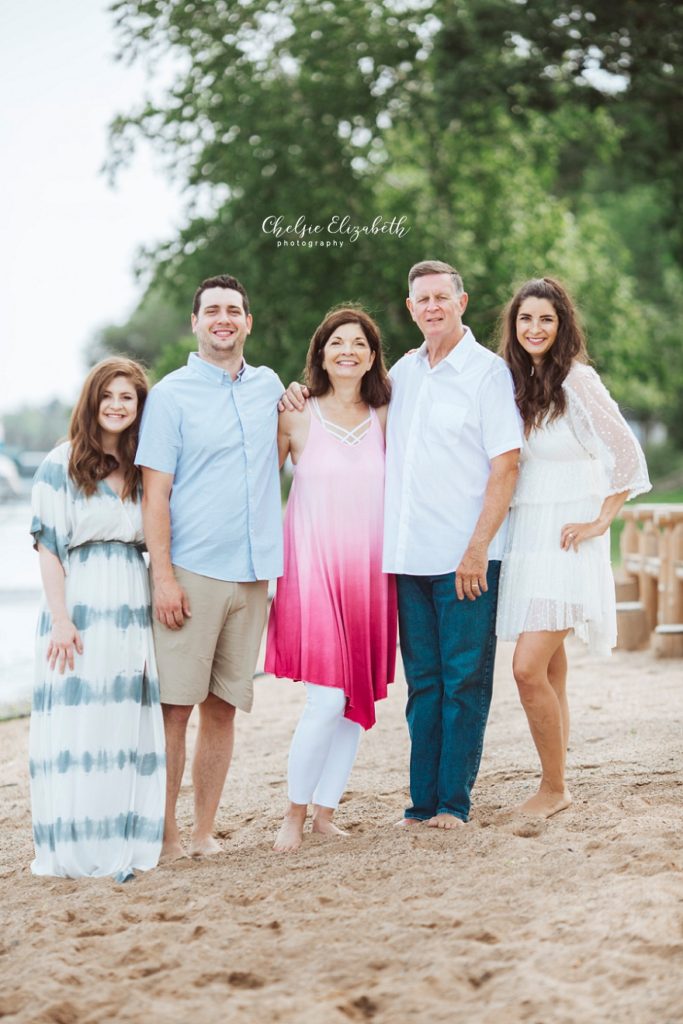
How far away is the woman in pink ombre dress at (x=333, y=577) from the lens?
4652 mm

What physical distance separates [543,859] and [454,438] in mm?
1609

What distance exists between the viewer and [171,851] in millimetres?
4637

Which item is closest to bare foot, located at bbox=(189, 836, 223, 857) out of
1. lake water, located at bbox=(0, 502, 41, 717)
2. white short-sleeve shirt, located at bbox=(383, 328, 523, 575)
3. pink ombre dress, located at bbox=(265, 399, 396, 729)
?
pink ombre dress, located at bbox=(265, 399, 396, 729)

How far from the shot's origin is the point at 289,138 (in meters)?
19.0

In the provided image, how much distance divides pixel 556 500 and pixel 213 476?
136 cm

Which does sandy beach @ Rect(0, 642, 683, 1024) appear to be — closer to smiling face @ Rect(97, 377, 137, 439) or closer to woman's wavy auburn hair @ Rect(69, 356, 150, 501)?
woman's wavy auburn hair @ Rect(69, 356, 150, 501)

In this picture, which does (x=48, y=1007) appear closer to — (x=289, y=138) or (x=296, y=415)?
(x=296, y=415)

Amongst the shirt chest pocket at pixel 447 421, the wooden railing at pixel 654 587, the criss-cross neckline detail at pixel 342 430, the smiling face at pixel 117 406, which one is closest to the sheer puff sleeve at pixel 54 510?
the smiling face at pixel 117 406

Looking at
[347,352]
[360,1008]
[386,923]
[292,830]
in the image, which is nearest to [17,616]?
[292,830]

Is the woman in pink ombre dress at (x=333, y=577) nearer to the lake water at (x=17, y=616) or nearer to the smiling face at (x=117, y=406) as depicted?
the smiling face at (x=117, y=406)

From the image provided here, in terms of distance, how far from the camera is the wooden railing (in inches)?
357

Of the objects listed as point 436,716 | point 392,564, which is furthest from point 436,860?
point 392,564

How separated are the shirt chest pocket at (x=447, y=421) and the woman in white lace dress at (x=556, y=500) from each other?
0.27 meters

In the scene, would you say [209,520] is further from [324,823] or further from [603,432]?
[603,432]
